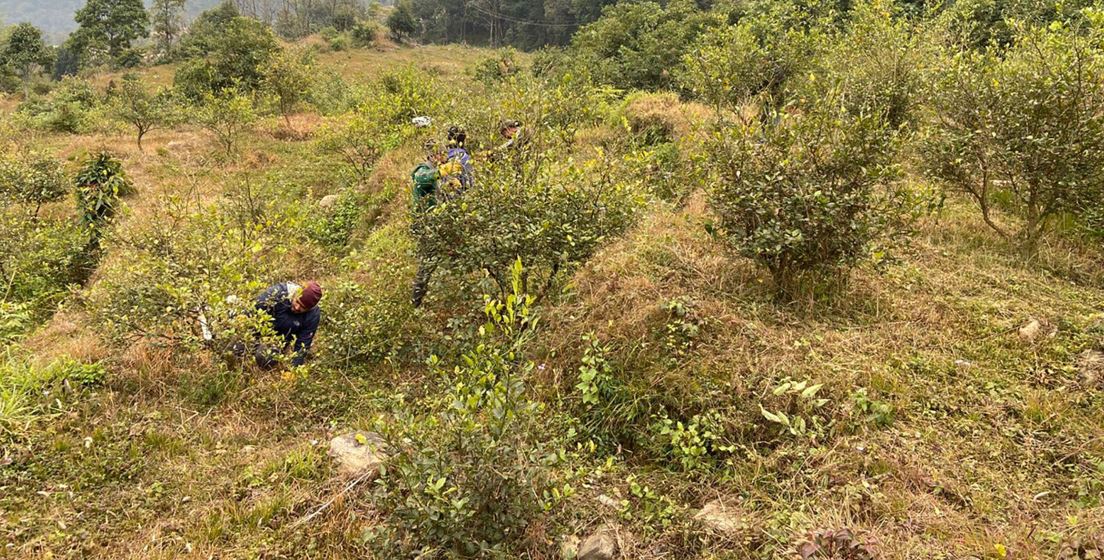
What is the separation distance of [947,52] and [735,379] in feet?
20.5

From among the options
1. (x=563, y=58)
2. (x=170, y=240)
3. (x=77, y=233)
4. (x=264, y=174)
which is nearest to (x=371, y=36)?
(x=563, y=58)

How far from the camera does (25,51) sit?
3991 centimetres

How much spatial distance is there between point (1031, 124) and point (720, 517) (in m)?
5.16

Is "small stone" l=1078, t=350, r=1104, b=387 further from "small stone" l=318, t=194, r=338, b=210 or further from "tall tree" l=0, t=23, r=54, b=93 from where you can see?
"tall tree" l=0, t=23, r=54, b=93

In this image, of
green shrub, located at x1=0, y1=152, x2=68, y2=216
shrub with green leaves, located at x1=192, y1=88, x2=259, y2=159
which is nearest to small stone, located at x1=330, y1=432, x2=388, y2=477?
green shrub, located at x1=0, y1=152, x2=68, y2=216

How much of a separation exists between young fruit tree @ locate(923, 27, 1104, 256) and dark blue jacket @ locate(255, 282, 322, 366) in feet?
23.6

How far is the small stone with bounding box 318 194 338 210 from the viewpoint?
453 inches

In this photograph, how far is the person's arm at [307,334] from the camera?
17.4 feet

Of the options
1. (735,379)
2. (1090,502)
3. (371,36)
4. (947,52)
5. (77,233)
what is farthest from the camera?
(371,36)

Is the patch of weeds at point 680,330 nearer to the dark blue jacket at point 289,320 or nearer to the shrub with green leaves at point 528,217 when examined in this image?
the shrub with green leaves at point 528,217

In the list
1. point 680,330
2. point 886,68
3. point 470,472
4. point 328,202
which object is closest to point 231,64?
point 328,202

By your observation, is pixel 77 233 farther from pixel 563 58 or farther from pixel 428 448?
pixel 563 58

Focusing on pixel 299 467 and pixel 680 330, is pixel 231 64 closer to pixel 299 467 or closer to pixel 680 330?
pixel 299 467

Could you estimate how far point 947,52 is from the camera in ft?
23.4
